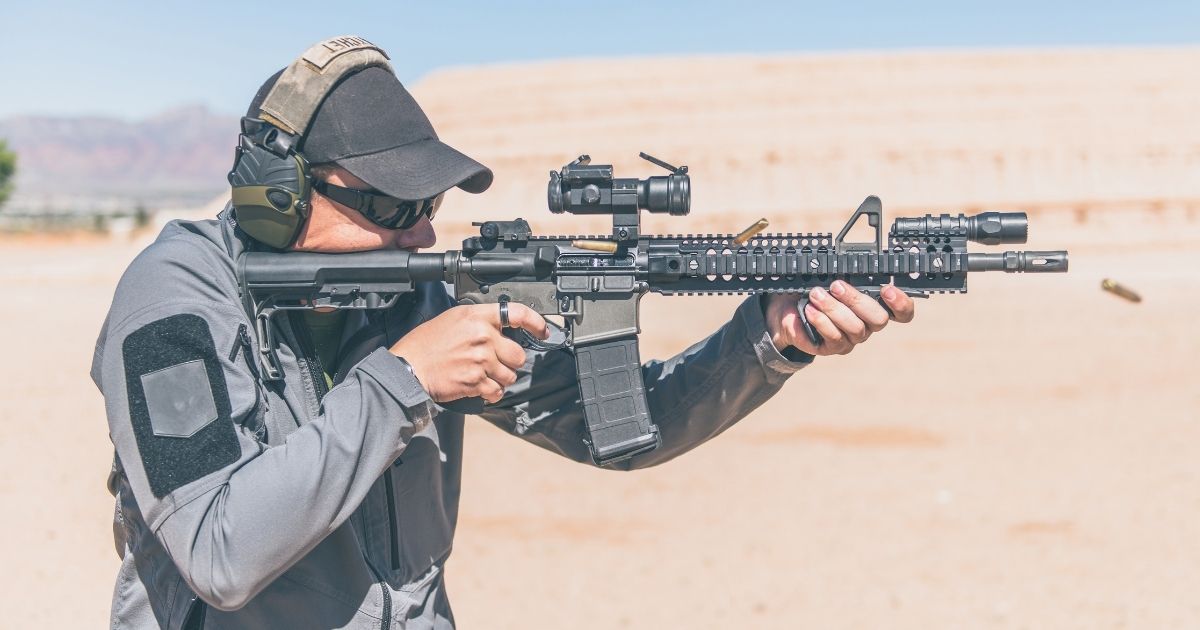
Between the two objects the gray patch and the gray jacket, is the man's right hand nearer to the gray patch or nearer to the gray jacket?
the gray jacket

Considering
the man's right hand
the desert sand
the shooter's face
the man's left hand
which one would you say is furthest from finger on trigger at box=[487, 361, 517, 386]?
the desert sand

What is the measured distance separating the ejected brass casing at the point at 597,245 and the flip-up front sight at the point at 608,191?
79 millimetres

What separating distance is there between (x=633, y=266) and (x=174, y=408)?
1239 mm

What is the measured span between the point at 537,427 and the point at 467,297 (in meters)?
0.45

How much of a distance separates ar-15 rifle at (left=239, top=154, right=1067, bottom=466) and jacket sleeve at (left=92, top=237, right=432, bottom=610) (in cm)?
65

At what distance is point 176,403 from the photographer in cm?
203

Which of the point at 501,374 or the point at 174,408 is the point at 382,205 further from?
the point at 174,408

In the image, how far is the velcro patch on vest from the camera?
6.58 ft

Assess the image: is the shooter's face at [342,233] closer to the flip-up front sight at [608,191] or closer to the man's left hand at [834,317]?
the flip-up front sight at [608,191]

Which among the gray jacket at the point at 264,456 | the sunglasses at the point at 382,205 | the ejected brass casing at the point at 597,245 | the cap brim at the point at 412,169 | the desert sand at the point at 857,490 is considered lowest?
the desert sand at the point at 857,490

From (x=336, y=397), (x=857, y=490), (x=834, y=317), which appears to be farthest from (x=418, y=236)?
(x=857, y=490)

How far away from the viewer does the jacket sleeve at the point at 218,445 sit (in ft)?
6.51

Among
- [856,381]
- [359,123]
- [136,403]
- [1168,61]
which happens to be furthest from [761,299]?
[1168,61]

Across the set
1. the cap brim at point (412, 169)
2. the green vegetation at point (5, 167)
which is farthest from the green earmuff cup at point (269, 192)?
the green vegetation at point (5, 167)
